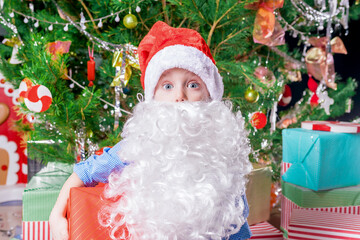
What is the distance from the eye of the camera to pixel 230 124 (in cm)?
78

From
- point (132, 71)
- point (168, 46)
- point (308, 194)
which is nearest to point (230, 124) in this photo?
point (168, 46)

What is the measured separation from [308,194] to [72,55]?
1268 mm

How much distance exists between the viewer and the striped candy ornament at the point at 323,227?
3.22 feet

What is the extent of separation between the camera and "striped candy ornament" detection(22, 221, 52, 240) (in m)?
1.07

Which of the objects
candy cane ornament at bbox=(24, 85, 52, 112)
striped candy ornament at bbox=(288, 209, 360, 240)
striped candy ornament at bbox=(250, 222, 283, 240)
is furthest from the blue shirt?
striped candy ornament at bbox=(250, 222, 283, 240)

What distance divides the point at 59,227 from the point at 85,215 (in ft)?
0.31

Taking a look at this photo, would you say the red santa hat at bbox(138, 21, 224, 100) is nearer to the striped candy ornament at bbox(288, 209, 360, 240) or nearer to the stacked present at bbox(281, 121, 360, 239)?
the striped candy ornament at bbox(288, 209, 360, 240)

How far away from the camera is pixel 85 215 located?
2.14 feet

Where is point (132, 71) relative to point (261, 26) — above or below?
below

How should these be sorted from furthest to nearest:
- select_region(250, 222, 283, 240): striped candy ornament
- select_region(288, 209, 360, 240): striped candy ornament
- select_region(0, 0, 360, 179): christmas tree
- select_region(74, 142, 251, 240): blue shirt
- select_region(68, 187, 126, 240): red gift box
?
select_region(250, 222, 283, 240): striped candy ornament < select_region(0, 0, 360, 179): christmas tree < select_region(288, 209, 360, 240): striped candy ornament < select_region(74, 142, 251, 240): blue shirt < select_region(68, 187, 126, 240): red gift box

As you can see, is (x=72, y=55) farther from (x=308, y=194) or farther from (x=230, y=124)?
(x=308, y=194)

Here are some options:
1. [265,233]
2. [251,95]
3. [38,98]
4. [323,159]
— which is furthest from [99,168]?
[323,159]

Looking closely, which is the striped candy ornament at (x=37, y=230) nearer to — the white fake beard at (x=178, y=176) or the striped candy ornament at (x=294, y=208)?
the white fake beard at (x=178, y=176)

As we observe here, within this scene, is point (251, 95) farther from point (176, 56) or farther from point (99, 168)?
point (99, 168)
